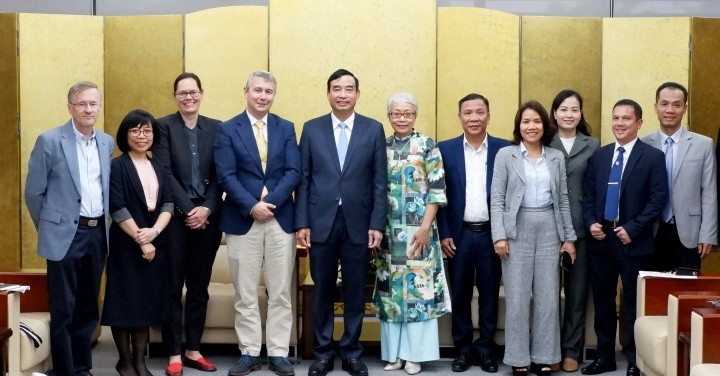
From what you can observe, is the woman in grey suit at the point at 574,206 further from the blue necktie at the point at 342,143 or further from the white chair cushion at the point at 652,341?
the blue necktie at the point at 342,143

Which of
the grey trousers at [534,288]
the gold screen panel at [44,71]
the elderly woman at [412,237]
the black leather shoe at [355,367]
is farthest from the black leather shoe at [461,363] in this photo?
the gold screen panel at [44,71]

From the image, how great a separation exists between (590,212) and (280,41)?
2.61 meters

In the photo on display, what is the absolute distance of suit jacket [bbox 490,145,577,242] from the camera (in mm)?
5500

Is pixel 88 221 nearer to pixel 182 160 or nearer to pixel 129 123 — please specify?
pixel 129 123

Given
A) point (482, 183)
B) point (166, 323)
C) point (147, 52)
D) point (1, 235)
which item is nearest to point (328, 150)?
point (482, 183)

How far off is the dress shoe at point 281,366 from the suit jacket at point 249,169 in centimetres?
72

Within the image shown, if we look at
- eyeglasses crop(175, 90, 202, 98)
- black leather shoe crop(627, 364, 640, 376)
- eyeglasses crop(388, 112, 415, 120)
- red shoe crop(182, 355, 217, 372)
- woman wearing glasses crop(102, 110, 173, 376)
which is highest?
eyeglasses crop(175, 90, 202, 98)

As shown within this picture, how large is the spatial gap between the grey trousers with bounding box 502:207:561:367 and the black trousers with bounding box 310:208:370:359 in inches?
31.9

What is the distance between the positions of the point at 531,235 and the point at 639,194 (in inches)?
25.4

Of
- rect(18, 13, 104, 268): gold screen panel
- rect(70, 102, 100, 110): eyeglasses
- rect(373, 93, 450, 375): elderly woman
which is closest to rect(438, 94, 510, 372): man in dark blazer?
rect(373, 93, 450, 375): elderly woman

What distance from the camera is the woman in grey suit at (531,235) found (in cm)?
551

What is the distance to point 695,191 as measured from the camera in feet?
18.5

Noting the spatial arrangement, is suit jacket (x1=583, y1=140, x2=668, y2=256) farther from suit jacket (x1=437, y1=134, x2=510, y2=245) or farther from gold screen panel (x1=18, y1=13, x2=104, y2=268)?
gold screen panel (x1=18, y1=13, x2=104, y2=268)

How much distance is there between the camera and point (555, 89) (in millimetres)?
7211
